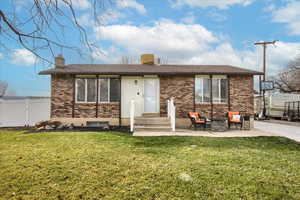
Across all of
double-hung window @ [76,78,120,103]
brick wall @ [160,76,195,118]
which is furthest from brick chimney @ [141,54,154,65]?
double-hung window @ [76,78,120,103]

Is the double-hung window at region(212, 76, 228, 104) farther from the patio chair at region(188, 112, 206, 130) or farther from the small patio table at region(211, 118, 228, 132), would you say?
the patio chair at region(188, 112, 206, 130)

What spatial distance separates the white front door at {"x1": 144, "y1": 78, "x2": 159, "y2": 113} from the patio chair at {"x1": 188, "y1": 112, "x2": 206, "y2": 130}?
2.08m

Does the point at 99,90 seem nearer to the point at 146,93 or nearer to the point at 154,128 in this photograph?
the point at 146,93

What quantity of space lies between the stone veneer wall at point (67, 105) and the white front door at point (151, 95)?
1.72 m

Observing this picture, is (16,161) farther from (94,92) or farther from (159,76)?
(159,76)

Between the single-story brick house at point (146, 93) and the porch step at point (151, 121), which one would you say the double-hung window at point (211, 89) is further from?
the porch step at point (151, 121)

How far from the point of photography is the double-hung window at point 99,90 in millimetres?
10219

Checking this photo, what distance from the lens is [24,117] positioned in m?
10.9

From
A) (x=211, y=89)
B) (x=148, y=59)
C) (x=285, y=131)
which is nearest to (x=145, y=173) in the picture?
(x=211, y=89)

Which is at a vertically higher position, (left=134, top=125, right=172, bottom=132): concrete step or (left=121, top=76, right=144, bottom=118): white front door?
(left=121, top=76, right=144, bottom=118): white front door

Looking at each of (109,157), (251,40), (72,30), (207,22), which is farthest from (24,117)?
(251,40)

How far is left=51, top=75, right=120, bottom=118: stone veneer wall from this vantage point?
9.98 metres

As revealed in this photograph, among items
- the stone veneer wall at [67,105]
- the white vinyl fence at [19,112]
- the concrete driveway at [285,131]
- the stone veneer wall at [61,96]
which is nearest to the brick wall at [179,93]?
the stone veneer wall at [67,105]

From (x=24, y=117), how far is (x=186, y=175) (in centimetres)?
1123
